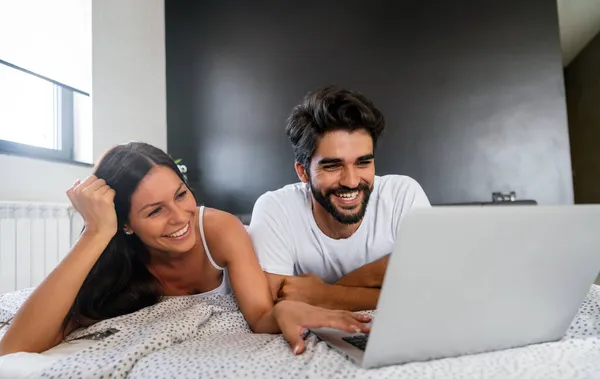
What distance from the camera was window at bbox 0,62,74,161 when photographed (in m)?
2.48

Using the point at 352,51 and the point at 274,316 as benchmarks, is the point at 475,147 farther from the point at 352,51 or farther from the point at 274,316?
the point at 274,316

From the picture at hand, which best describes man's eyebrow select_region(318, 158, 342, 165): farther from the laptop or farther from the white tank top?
the laptop

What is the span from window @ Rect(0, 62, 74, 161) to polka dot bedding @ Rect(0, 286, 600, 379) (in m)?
1.86

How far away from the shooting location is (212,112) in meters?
3.93

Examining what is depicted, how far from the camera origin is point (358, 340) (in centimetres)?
84

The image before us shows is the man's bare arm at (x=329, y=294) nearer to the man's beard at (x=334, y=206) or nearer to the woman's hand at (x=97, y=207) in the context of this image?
the man's beard at (x=334, y=206)

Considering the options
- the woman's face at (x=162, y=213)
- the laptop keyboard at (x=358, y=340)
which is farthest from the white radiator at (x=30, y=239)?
the laptop keyboard at (x=358, y=340)

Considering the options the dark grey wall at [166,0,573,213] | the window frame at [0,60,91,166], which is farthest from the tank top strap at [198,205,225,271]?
the dark grey wall at [166,0,573,213]

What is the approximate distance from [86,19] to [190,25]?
3.68ft

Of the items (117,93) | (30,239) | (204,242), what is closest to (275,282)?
(204,242)

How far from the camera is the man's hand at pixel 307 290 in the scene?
4.48 feet

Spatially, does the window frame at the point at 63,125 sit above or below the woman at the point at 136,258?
above

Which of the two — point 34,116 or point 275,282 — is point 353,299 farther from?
point 34,116

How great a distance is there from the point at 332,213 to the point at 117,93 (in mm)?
2385
